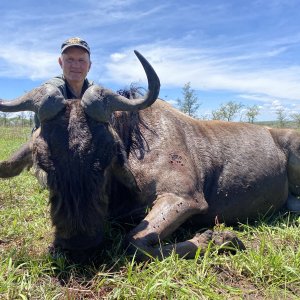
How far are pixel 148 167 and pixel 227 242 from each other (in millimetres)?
1348

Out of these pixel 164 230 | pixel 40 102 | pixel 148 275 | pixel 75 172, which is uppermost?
pixel 40 102

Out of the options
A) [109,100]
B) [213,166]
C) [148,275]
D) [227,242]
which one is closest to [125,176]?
[109,100]

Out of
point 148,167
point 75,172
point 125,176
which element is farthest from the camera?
point 148,167

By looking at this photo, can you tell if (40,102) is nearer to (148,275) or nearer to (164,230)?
(164,230)

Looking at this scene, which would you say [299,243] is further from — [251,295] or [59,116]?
[59,116]

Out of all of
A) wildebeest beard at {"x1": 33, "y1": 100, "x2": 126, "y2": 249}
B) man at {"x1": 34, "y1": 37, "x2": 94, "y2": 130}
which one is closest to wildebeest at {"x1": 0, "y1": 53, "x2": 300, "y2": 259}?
wildebeest beard at {"x1": 33, "y1": 100, "x2": 126, "y2": 249}

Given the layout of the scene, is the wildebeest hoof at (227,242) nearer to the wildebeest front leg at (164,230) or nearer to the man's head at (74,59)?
the wildebeest front leg at (164,230)

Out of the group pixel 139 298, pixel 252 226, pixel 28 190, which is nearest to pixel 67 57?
pixel 28 190

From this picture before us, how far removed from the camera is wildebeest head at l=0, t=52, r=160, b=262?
363cm

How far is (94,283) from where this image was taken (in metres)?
3.45

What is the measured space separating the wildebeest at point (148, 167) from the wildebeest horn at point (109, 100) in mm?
11

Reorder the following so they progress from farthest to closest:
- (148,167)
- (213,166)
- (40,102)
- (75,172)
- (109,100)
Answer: (213,166), (148,167), (109,100), (40,102), (75,172)

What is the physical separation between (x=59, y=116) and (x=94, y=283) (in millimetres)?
1649

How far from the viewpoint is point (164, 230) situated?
429 cm
